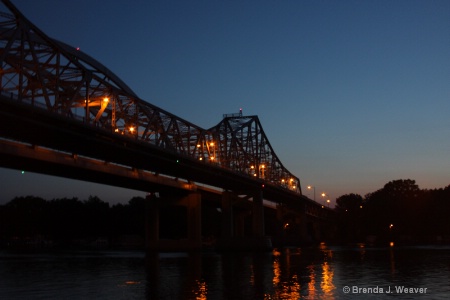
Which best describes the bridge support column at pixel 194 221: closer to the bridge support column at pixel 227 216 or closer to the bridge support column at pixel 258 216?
the bridge support column at pixel 227 216

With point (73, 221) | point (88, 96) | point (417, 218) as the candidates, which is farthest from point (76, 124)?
point (417, 218)

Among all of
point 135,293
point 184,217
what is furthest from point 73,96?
point 184,217

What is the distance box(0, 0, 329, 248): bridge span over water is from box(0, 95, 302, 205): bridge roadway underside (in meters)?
0.10

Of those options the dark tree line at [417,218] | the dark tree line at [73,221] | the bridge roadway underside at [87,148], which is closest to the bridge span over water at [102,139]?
the bridge roadway underside at [87,148]

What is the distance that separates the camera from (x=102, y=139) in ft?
220

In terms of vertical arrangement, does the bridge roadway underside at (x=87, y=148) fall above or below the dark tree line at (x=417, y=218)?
above

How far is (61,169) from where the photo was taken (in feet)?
241

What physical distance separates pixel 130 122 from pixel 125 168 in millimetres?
8072

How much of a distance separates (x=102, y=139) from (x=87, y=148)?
10.8ft

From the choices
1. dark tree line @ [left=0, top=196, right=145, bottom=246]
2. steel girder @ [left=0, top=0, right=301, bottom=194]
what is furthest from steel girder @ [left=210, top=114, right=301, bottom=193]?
dark tree line @ [left=0, top=196, right=145, bottom=246]

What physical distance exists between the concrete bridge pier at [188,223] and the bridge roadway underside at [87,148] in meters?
5.81

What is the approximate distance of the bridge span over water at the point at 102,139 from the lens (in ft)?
182

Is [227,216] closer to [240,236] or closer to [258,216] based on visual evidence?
[240,236]

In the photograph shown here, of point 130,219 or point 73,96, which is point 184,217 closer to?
point 130,219
